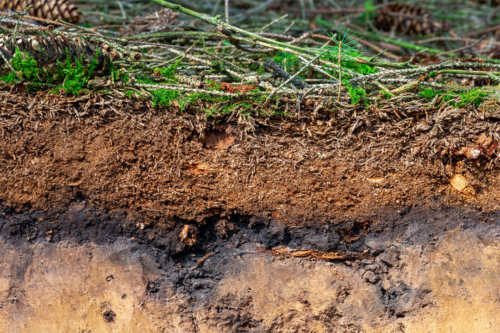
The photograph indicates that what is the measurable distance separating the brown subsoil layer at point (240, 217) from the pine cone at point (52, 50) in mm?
202

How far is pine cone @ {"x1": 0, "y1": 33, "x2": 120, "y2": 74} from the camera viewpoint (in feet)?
5.38

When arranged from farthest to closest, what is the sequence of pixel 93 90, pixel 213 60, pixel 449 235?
pixel 213 60, pixel 93 90, pixel 449 235

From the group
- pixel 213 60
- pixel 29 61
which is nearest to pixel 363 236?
pixel 213 60

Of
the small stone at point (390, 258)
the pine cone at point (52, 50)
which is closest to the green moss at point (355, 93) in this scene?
the small stone at point (390, 258)

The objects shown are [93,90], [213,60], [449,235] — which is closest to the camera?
[449,235]

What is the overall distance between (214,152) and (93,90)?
0.69m

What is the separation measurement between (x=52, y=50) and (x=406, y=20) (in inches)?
112

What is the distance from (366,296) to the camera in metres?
1.57

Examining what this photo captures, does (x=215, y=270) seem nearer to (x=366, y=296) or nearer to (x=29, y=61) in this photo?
(x=366, y=296)

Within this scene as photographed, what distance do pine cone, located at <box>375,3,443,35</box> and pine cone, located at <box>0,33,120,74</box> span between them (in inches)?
100

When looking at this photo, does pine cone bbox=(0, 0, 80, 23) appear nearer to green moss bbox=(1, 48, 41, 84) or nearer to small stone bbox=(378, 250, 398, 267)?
green moss bbox=(1, 48, 41, 84)

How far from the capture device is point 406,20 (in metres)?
2.99

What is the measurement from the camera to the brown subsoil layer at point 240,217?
1.56 meters

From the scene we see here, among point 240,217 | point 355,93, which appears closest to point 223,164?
point 240,217
